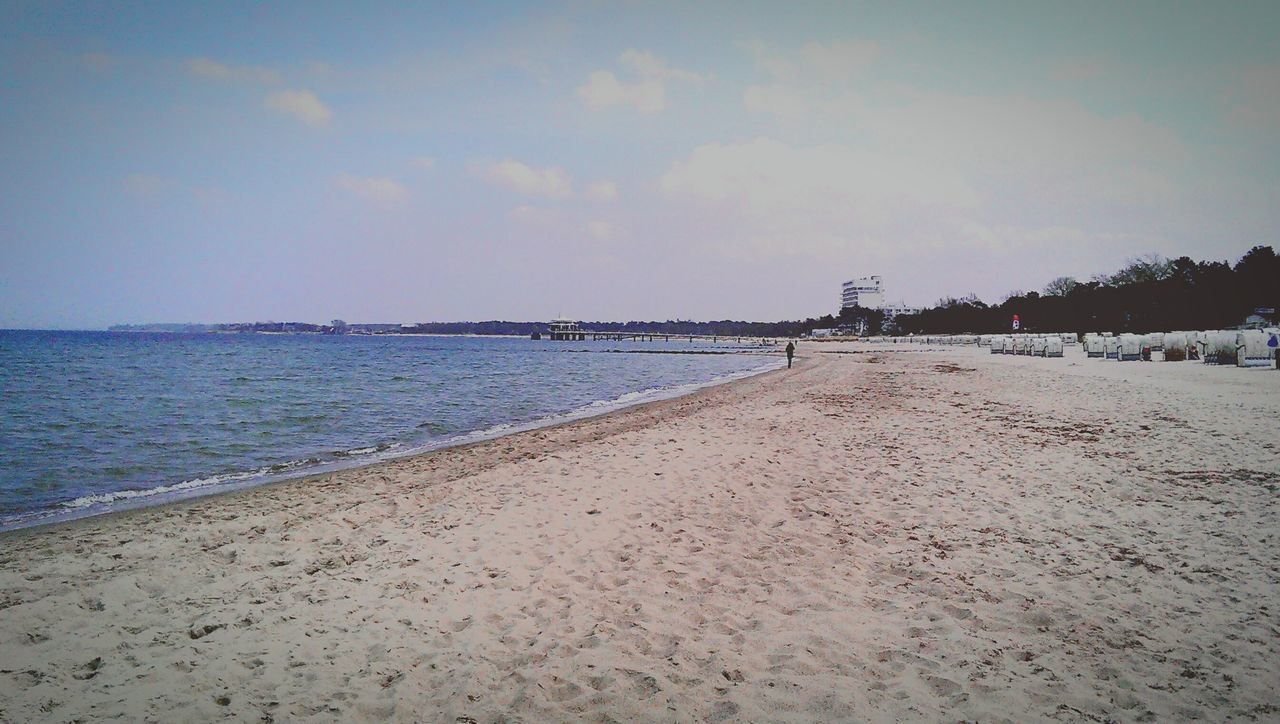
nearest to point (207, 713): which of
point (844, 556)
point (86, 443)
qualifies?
point (844, 556)

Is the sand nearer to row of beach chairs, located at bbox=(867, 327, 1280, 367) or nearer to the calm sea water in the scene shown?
the calm sea water

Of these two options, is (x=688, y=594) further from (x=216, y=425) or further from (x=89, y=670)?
(x=216, y=425)

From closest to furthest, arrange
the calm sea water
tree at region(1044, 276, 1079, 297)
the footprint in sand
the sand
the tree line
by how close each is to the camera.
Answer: the sand, the footprint in sand, the calm sea water, the tree line, tree at region(1044, 276, 1079, 297)

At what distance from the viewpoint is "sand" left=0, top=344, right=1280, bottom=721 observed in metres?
4.19

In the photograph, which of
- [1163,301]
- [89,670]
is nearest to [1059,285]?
[1163,301]

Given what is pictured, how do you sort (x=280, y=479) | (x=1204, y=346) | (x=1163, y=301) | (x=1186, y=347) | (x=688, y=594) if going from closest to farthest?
(x=688, y=594), (x=280, y=479), (x=1204, y=346), (x=1186, y=347), (x=1163, y=301)

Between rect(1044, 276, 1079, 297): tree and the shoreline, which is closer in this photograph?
the shoreline

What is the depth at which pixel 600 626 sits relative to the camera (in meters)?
5.23

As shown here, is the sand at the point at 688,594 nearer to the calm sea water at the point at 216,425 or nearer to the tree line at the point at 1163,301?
the calm sea water at the point at 216,425

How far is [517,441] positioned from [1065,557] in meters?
12.4

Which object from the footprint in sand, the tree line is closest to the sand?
the footprint in sand

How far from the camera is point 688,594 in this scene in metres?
5.81

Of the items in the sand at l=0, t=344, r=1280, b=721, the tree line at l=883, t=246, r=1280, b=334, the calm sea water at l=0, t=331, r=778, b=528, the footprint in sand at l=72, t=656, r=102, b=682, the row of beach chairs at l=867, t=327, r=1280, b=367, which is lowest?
the calm sea water at l=0, t=331, r=778, b=528

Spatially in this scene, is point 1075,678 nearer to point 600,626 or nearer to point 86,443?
point 600,626
